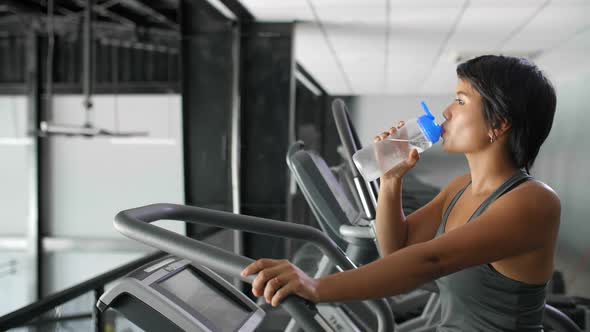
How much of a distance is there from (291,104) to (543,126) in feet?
10.7

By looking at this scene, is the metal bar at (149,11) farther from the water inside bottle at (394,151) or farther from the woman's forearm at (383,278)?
the woman's forearm at (383,278)

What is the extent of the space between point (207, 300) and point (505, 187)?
1.93 feet

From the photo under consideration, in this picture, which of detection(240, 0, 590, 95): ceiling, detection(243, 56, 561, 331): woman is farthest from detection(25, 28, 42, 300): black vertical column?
detection(243, 56, 561, 331): woman

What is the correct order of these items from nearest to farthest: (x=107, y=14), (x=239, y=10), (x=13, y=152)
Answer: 1. (x=239, y=10)
2. (x=107, y=14)
3. (x=13, y=152)

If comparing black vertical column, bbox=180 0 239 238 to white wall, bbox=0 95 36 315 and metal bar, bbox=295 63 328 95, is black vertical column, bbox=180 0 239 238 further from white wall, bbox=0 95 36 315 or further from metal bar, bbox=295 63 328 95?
white wall, bbox=0 95 36 315

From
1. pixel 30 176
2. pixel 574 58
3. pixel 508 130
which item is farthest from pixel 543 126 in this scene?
pixel 30 176

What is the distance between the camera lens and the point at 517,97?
95 cm

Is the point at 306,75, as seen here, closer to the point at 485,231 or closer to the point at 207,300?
the point at 207,300

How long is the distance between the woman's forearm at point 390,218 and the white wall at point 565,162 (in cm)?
233

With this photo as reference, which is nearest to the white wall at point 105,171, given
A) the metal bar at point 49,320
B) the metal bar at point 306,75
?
the metal bar at point 306,75

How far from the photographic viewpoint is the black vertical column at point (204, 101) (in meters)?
3.98

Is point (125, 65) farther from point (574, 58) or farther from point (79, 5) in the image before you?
point (574, 58)

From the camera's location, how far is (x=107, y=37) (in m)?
7.00

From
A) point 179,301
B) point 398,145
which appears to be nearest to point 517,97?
point 398,145
